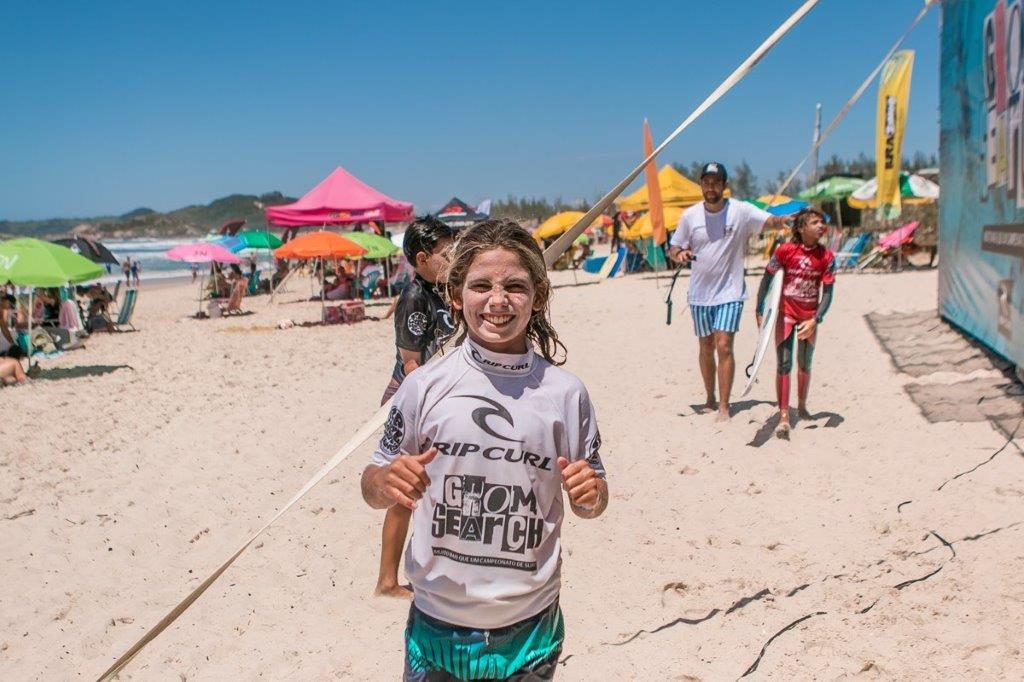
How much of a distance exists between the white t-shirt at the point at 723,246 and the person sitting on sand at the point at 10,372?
26.3 feet

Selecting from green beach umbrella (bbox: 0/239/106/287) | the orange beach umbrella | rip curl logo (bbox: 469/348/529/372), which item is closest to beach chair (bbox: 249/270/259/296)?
the orange beach umbrella

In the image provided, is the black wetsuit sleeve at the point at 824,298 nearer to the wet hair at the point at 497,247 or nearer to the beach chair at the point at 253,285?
the wet hair at the point at 497,247

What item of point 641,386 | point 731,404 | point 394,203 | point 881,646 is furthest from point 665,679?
point 394,203

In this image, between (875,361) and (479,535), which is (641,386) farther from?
(479,535)

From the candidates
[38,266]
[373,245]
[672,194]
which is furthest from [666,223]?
[38,266]

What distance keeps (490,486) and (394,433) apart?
10.3 inches

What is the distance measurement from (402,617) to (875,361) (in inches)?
242

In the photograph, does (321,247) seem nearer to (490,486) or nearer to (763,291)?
(763,291)

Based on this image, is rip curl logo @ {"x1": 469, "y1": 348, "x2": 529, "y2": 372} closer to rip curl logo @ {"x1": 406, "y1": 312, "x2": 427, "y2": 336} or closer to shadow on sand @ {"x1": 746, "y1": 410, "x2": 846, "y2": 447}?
rip curl logo @ {"x1": 406, "y1": 312, "x2": 427, "y2": 336}

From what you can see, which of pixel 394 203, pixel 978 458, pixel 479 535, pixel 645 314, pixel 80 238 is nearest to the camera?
pixel 479 535

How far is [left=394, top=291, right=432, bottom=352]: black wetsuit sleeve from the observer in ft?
11.8

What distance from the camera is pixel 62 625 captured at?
141 inches

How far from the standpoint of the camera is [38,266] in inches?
379

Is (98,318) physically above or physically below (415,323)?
below
